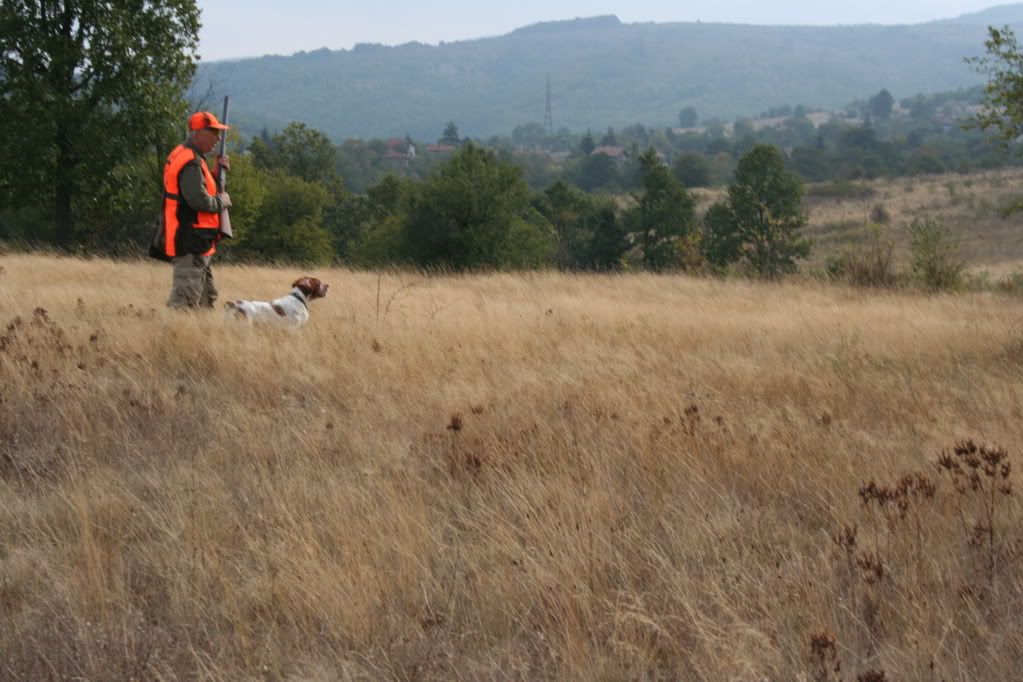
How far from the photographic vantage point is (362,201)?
61.2 metres

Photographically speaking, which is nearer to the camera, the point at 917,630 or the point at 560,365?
the point at 917,630

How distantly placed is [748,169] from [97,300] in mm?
38279

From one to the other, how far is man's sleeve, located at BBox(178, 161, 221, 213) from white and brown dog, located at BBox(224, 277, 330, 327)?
817mm

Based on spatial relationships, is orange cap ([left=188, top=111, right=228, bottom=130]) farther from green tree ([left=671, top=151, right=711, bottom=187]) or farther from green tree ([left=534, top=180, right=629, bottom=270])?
green tree ([left=671, top=151, right=711, bottom=187])

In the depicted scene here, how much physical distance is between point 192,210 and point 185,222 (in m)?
0.14

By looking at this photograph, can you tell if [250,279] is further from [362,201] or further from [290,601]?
[362,201]

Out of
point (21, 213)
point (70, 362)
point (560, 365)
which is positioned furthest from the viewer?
point (21, 213)

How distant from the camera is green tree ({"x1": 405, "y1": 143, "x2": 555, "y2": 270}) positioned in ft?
97.9

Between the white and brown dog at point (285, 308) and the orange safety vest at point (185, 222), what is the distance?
2.33 feet

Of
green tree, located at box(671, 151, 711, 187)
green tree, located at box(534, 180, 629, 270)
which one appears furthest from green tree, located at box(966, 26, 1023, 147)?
green tree, located at box(671, 151, 711, 187)

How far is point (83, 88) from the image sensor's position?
2097 cm

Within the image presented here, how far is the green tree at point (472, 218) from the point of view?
97.9ft

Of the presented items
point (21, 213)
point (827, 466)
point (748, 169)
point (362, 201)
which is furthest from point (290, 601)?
point (362, 201)

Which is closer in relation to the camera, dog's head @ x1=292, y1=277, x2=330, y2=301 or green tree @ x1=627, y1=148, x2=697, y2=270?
dog's head @ x1=292, y1=277, x2=330, y2=301
